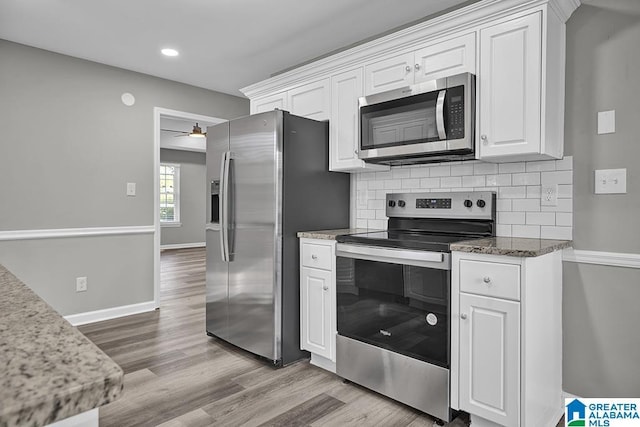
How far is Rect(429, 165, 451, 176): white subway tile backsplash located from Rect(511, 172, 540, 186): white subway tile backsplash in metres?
0.42

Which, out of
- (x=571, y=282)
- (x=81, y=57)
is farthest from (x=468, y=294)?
(x=81, y=57)

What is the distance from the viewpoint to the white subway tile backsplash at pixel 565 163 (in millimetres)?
2184

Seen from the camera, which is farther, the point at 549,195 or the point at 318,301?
the point at 318,301

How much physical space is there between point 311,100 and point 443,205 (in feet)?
4.41

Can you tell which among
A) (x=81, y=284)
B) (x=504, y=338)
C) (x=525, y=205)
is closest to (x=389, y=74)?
(x=525, y=205)

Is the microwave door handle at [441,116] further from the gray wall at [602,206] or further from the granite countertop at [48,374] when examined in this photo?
the granite countertop at [48,374]

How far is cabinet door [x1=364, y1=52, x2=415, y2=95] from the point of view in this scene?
101 inches

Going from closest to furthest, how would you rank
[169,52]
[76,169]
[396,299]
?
[396,299] → [169,52] → [76,169]

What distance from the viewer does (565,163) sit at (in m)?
2.20

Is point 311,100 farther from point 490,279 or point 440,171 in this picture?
point 490,279

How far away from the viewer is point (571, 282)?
86.3 inches

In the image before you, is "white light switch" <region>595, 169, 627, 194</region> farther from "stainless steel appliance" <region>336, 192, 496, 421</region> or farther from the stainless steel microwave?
the stainless steel microwave

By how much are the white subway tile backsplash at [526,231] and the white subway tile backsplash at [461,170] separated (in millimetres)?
442
